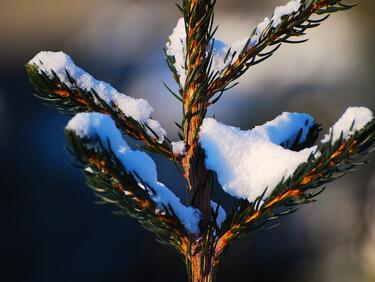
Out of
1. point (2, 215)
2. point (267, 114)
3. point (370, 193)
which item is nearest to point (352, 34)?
point (267, 114)

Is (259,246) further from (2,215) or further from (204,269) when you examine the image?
(204,269)

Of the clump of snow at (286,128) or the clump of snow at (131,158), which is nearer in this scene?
the clump of snow at (131,158)

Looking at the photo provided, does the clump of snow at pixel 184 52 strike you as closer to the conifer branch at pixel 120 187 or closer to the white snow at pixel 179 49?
the white snow at pixel 179 49

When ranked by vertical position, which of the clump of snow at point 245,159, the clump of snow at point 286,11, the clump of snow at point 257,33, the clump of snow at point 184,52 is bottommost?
the clump of snow at point 245,159

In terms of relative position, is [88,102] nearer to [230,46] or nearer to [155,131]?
[155,131]

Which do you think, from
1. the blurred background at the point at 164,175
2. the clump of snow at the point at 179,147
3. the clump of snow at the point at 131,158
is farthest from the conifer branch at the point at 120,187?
the blurred background at the point at 164,175

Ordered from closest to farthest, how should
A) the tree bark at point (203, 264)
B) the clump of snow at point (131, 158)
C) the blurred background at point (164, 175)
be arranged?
A: the clump of snow at point (131, 158) → the tree bark at point (203, 264) → the blurred background at point (164, 175)

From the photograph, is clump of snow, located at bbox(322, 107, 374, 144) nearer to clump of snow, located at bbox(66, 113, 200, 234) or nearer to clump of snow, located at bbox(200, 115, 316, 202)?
clump of snow, located at bbox(200, 115, 316, 202)

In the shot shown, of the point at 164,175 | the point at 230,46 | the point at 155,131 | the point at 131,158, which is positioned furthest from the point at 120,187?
the point at 164,175
